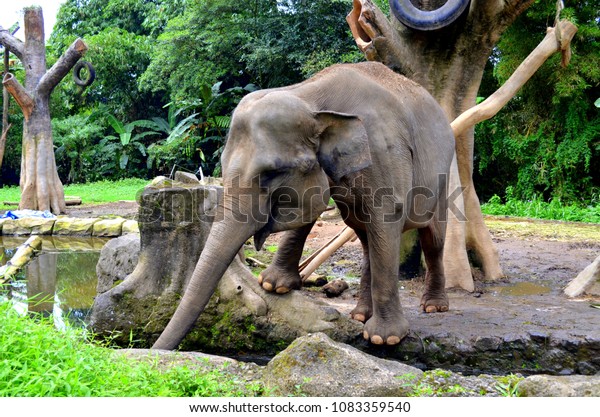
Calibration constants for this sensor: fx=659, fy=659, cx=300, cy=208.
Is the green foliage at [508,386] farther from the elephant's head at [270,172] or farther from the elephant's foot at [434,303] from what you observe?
the elephant's foot at [434,303]

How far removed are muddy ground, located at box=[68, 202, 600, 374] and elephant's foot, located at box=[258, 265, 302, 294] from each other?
2.24ft

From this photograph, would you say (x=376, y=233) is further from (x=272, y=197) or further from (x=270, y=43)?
(x=270, y=43)

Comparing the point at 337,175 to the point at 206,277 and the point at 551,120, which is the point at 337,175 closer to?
the point at 206,277

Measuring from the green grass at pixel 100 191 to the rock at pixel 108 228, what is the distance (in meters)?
4.90

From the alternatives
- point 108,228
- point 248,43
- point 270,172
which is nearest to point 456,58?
point 270,172

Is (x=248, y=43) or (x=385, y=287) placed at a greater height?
(x=248, y=43)

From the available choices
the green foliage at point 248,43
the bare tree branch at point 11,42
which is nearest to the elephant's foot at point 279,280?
the bare tree branch at point 11,42

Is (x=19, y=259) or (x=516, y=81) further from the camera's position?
(x=19, y=259)

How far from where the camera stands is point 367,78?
5324 millimetres

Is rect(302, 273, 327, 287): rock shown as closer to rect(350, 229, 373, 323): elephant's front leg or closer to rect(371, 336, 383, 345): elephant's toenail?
rect(350, 229, 373, 323): elephant's front leg

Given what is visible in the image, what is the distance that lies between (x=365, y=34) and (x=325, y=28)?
44.5ft

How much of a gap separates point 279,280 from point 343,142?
4.73ft

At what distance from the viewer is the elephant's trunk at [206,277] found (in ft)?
14.3

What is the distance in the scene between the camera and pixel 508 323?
18.5 feet
